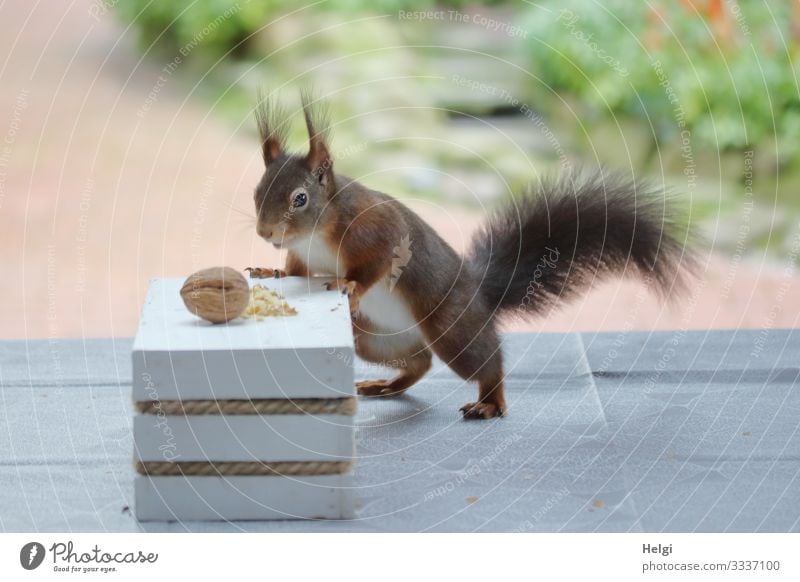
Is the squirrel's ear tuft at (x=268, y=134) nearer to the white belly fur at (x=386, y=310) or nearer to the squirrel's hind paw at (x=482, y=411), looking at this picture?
the white belly fur at (x=386, y=310)

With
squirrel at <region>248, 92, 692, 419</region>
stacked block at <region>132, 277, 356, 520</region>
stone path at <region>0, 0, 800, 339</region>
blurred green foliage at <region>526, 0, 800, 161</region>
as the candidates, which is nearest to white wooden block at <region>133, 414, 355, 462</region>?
stacked block at <region>132, 277, 356, 520</region>

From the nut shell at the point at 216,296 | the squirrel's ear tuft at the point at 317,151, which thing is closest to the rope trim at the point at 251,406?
the nut shell at the point at 216,296

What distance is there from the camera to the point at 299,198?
141 centimetres

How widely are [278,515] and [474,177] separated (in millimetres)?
2277

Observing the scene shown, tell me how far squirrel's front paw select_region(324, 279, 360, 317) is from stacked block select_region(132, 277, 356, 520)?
0.16m

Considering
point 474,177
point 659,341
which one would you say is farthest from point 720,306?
point 659,341

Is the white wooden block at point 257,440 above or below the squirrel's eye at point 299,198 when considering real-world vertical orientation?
below

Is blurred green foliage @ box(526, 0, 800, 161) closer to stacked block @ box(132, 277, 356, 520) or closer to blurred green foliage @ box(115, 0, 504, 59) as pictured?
blurred green foliage @ box(115, 0, 504, 59)

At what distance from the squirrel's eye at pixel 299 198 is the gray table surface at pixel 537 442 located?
1.05 ft

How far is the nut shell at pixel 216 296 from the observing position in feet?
4.13

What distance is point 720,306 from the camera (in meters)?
2.92

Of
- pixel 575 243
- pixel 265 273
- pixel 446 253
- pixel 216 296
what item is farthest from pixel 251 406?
pixel 575 243

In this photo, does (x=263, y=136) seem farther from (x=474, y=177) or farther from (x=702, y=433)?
(x=474, y=177)
